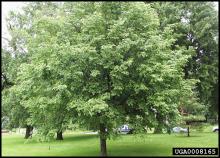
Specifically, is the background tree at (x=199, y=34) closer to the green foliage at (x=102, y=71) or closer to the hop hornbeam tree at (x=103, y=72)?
the green foliage at (x=102, y=71)

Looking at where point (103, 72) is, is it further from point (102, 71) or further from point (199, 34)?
point (199, 34)

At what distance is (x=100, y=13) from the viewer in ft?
74.0

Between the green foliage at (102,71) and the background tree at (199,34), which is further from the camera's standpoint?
the background tree at (199,34)

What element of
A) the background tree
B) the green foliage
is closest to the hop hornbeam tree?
the green foliage

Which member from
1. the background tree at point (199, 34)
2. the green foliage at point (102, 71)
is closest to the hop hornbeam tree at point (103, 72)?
the green foliage at point (102, 71)

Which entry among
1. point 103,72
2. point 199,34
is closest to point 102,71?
point 103,72

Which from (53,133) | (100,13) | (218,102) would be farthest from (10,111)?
(218,102)

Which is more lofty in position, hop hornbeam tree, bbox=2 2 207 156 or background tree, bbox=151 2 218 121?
background tree, bbox=151 2 218 121

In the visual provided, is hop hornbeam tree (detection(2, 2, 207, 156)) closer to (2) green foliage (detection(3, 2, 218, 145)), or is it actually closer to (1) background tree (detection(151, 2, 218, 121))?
(2) green foliage (detection(3, 2, 218, 145))

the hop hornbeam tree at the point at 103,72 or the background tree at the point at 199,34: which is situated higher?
the background tree at the point at 199,34

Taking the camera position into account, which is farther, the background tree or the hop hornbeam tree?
the background tree

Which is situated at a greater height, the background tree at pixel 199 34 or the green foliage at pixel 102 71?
the background tree at pixel 199 34

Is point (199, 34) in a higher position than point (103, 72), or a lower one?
higher

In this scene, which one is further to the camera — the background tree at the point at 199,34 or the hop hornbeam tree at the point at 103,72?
the background tree at the point at 199,34
